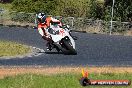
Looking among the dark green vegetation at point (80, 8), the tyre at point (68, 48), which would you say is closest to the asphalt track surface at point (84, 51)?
the tyre at point (68, 48)

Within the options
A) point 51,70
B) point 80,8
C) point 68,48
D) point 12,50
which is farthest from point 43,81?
point 80,8

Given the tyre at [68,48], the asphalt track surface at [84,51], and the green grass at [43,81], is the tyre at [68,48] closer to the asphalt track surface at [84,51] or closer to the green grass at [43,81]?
the asphalt track surface at [84,51]

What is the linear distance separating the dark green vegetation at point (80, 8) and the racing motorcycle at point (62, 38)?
51.5 feet

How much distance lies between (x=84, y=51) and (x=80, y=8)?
60.5 feet

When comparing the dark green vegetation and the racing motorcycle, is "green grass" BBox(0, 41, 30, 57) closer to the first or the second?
the racing motorcycle

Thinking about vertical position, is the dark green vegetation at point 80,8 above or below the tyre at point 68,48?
below

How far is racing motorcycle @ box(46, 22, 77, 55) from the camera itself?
22781 millimetres

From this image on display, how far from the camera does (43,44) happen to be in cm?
2822

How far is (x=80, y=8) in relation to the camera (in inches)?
1679

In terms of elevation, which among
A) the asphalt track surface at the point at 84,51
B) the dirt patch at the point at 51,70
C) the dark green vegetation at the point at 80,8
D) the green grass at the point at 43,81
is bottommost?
the dark green vegetation at the point at 80,8

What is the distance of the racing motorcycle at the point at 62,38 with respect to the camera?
897 inches

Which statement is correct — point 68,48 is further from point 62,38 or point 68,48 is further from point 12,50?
point 12,50

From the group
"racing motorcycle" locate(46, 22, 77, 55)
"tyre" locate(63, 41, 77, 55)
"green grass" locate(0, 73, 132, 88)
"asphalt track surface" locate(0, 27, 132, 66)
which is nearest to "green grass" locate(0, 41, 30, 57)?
"asphalt track surface" locate(0, 27, 132, 66)

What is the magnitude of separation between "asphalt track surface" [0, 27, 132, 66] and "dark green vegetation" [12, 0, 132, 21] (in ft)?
17.3
